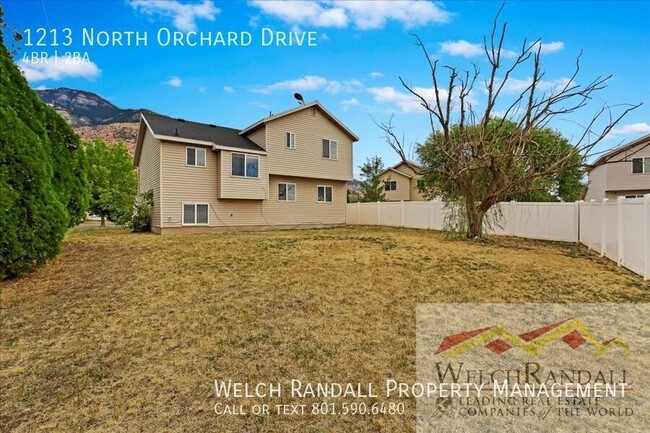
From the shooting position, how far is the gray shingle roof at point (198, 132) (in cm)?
1446

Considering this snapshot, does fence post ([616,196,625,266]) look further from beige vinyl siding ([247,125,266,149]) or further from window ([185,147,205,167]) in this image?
window ([185,147,205,167])

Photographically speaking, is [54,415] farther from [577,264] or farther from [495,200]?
[495,200]

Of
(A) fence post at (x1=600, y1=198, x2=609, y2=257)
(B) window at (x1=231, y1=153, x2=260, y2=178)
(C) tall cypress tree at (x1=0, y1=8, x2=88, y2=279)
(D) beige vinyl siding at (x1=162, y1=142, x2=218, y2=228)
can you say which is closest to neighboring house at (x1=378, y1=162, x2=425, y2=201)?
(B) window at (x1=231, y1=153, x2=260, y2=178)

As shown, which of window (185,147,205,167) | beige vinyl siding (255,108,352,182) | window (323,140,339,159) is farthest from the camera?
window (323,140,339,159)

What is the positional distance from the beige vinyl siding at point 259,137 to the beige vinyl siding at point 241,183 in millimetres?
837

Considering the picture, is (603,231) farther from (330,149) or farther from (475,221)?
(330,149)

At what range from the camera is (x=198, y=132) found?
1566 centimetres

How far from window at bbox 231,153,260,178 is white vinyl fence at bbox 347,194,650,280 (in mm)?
8220

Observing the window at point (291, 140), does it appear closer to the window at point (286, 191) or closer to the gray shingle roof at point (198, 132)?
the gray shingle roof at point (198, 132)

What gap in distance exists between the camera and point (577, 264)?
737 cm

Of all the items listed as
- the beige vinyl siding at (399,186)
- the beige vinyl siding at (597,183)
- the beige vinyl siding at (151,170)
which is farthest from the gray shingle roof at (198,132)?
the beige vinyl siding at (597,183)

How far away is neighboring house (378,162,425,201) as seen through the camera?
110 feet

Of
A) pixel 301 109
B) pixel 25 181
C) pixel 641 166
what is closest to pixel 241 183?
pixel 301 109

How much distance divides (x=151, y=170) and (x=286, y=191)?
6.60 m
